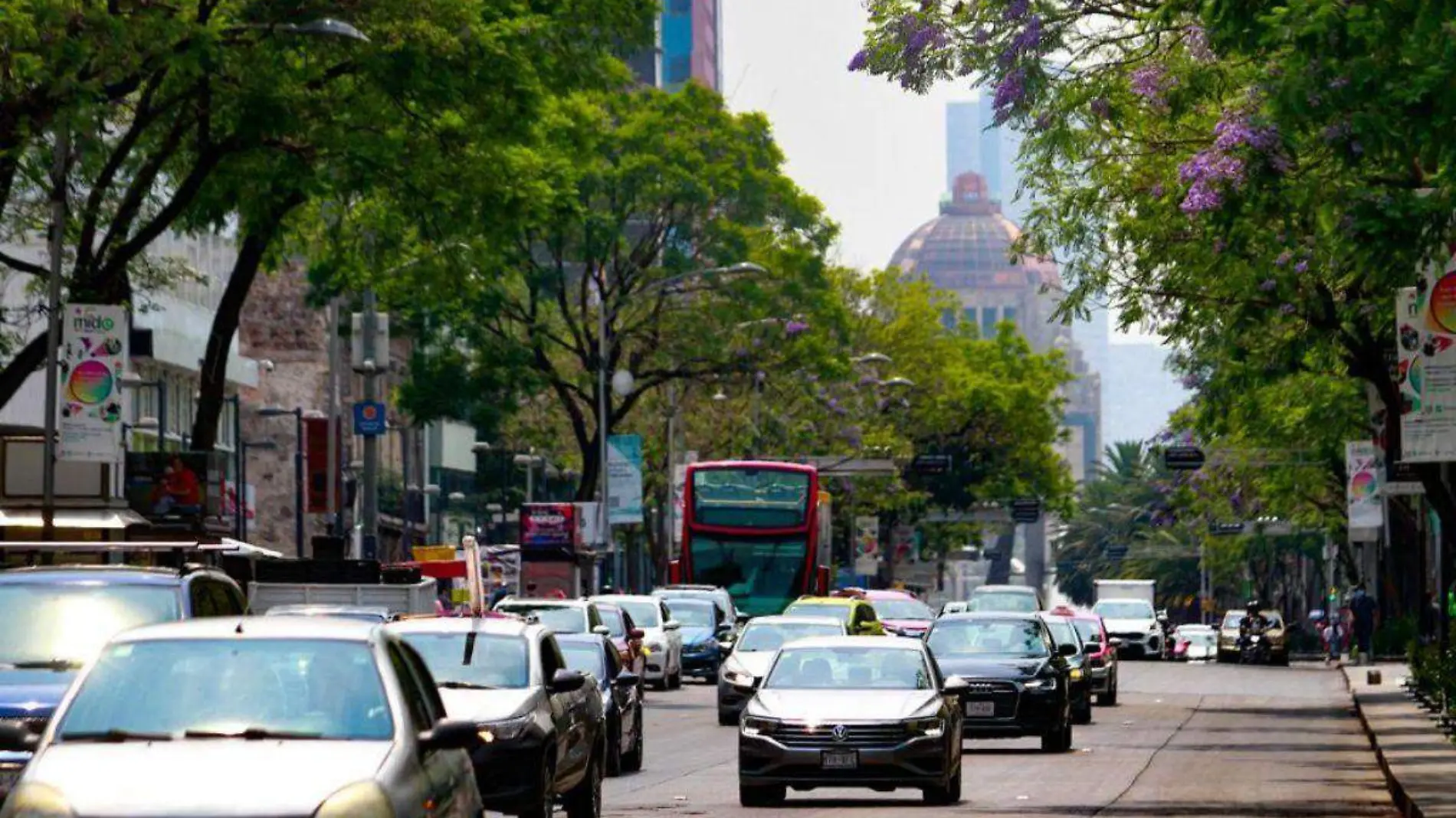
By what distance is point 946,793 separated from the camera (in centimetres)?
2486

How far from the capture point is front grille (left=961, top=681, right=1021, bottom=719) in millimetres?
33500

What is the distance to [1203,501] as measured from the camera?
92.6 m

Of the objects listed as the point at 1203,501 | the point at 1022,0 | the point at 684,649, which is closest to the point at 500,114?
the point at 1022,0

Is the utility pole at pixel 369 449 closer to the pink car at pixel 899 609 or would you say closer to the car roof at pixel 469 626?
the pink car at pixel 899 609

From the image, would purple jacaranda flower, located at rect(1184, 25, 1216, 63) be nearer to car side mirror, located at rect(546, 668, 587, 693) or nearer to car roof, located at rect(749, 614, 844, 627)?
car side mirror, located at rect(546, 668, 587, 693)

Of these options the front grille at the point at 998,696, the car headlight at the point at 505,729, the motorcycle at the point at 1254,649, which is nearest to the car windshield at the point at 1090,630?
the front grille at the point at 998,696

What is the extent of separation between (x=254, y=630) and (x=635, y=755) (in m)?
17.3

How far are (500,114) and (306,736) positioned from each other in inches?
947

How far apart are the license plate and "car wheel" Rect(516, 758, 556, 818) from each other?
44.6 ft

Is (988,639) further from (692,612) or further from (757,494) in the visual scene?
(757,494)

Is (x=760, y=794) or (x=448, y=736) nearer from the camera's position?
(x=448, y=736)

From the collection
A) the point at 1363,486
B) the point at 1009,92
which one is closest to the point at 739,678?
the point at 1009,92

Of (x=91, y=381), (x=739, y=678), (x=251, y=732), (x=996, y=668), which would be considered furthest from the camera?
(x=739, y=678)

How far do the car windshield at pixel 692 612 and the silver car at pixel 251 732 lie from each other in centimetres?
4282
